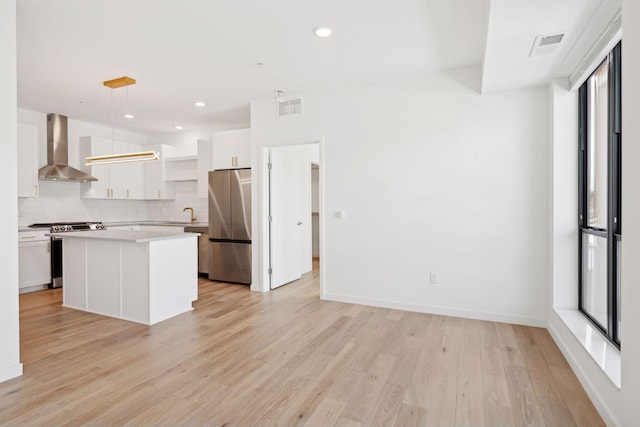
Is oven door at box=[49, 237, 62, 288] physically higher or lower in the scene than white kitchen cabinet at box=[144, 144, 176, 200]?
lower

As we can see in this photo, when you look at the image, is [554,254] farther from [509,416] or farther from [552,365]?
[509,416]

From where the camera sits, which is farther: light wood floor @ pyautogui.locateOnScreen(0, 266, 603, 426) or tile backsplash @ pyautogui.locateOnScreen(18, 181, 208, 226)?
tile backsplash @ pyautogui.locateOnScreen(18, 181, 208, 226)

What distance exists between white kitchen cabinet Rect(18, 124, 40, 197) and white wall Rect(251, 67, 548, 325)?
13.1 feet

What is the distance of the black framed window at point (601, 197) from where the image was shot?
2.26m

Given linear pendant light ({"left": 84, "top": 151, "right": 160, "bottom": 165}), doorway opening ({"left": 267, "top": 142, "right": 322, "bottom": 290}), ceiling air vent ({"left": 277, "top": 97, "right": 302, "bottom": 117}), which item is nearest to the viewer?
linear pendant light ({"left": 84, "top": 151, "right": 160, "bottom": 165})

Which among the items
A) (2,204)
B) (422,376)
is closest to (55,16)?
(2,204)

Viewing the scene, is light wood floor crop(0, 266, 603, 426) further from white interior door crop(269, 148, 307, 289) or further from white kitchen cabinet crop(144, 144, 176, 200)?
white kitchen cabinet crop(144, 144, 176, 200)

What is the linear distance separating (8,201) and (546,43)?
3976 mm

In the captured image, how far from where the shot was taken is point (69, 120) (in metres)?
5.96

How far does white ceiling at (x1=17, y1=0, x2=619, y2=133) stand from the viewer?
2.55m

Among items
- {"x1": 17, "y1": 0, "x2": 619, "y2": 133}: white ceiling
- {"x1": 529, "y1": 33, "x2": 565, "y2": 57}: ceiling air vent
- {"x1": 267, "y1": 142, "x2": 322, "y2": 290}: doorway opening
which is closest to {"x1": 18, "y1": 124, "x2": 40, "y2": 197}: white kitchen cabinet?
{"x1": 17, "y1": 0, "x2": 619, "y2": 133}: white ceiling

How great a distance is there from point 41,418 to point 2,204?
1409mm

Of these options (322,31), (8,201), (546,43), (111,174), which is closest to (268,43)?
(322,31)

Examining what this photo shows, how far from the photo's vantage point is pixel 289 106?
15.3ft
